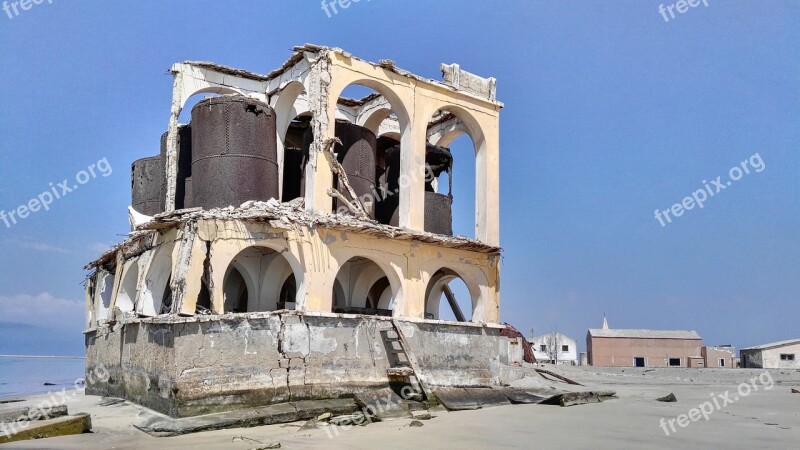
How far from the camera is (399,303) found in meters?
18.1

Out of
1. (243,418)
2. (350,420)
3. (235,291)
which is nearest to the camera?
(243,418)

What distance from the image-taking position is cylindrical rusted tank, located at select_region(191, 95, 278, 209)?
17.7 m

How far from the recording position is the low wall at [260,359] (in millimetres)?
13797

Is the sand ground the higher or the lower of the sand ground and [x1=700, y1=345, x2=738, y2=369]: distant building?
the higher

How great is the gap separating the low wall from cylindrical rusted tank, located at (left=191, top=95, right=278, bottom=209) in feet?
12.3

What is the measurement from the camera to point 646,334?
60.9 meters

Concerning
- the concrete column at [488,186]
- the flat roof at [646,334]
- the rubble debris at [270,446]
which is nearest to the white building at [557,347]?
the flat roof at [646,334]

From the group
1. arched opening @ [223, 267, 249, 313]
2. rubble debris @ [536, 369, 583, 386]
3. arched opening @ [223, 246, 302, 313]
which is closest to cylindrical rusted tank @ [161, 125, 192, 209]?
arched opening @ [223, 246, 302, 313]

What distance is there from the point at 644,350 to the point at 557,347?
530 inches

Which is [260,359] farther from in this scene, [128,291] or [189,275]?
[128,291]

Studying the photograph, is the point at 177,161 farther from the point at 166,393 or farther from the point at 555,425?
the point at 555,425

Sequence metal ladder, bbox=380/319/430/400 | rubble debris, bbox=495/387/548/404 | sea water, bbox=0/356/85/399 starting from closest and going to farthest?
metal ladder, bbox=380/319/430/400 < rubble debris, bbox=495/387/548/404 < sea water, bbox=0/356/85/399

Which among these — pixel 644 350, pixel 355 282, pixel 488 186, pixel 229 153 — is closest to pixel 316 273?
pixel 229 153

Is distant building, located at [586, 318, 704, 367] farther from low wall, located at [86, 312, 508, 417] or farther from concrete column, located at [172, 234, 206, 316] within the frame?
concrete column, located at [172, 234, 206, 316]
